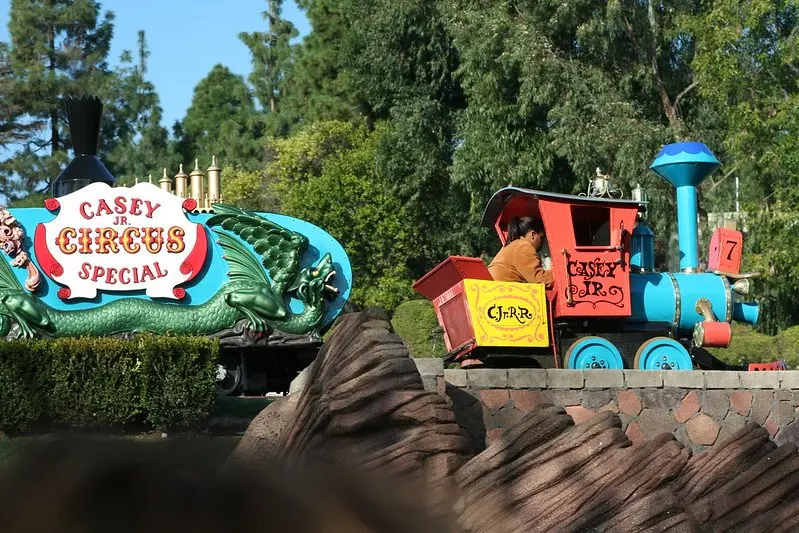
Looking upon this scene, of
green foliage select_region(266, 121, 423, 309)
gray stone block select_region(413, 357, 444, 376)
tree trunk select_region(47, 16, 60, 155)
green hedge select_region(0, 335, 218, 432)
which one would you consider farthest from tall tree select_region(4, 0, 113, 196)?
gray stone block select_region(413, 357, 444, 376)

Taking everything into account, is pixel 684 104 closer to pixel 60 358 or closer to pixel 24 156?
pixel 60 358

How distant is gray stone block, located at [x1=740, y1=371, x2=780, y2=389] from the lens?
9.89 metres

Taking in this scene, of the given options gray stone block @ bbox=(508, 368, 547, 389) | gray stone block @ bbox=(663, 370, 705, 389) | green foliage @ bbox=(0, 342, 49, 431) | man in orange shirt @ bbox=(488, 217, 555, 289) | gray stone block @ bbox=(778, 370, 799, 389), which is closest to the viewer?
gray stone block @ bbox=(508, 368, 547, 389)

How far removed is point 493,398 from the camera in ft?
29.0

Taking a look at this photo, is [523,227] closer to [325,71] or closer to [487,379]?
[487,379]

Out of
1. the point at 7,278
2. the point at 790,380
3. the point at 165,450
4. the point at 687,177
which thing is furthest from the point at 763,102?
the point at 165,450

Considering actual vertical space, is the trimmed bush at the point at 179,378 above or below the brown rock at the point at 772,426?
above

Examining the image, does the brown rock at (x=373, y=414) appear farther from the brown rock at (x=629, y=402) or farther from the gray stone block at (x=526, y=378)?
the brown rock at (x=629, y=402)

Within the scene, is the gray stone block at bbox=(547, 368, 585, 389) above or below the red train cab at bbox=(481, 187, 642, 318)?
below

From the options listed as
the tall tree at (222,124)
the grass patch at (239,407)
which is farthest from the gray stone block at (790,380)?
the tall tree at (222,124)

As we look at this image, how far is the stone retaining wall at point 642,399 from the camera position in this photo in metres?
8.78

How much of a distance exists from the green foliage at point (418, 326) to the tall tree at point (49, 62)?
18.8m

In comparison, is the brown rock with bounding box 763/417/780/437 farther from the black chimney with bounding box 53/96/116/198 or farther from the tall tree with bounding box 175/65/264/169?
the tall tree with bounding box 175/65/264/169

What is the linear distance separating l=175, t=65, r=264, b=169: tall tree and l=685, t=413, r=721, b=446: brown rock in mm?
36639
